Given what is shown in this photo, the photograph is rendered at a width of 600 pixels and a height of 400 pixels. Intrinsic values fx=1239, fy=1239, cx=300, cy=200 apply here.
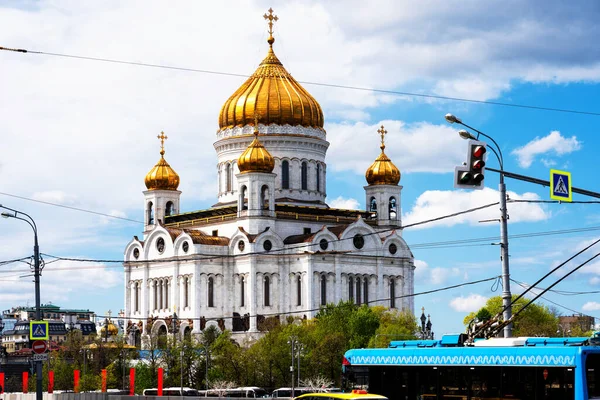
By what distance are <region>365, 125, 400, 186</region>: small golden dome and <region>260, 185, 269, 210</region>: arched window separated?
9733mm

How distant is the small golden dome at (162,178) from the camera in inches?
3755

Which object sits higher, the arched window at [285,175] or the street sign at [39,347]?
the arched window at [285,175]

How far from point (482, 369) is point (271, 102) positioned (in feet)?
214

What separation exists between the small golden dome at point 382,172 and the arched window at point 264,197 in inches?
383

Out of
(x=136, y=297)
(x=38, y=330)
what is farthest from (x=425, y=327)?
(x=38, y=330)

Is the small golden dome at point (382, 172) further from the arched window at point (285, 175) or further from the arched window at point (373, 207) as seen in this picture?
the arched window at point (285, 175)

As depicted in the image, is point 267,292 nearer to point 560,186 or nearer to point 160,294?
point 160,294

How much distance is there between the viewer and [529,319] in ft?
314

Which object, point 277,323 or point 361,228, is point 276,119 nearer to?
point 361,228

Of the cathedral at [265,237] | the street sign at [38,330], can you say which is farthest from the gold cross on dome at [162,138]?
the street sign at [38,330]

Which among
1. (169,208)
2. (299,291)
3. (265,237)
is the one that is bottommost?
(299,291)

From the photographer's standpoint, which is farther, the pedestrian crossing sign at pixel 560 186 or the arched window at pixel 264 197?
the arched window at pixel 264 197

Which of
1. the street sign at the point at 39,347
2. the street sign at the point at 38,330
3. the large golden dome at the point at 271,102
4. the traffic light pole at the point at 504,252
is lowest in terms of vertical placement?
the street sign at the point at 39,347

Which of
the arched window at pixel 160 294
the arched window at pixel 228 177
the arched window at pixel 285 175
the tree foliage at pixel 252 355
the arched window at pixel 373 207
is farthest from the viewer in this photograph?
the arched window at pixel 373 207
